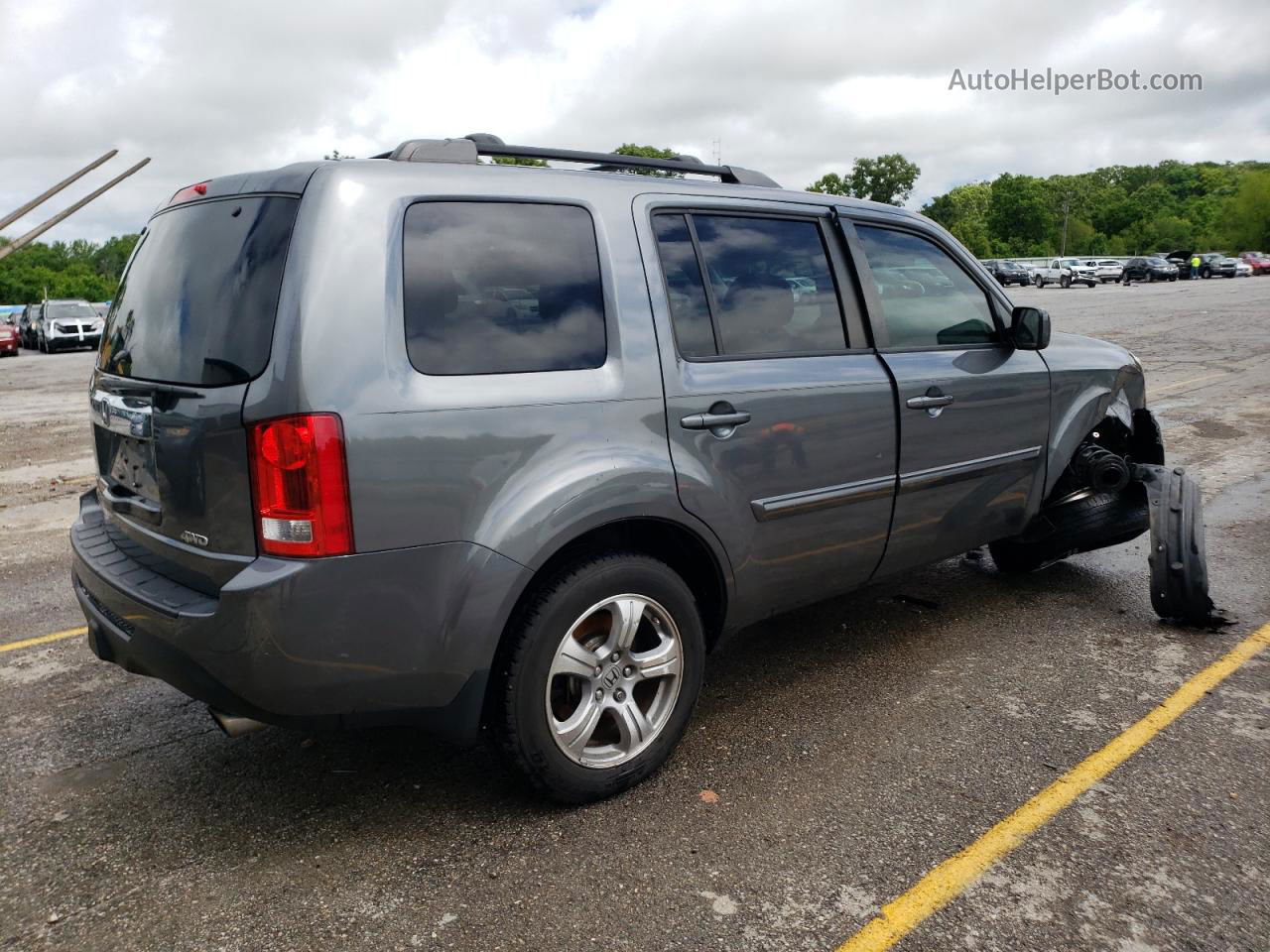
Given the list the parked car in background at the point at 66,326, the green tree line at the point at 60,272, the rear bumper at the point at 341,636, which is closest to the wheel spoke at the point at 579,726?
the rear bumper at the point at 341,636

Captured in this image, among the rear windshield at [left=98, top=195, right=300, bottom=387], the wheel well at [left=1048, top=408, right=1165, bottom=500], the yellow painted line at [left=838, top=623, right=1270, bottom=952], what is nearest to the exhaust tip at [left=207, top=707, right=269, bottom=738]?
the rear windshield at [left=98, top=195, right=300, bottom=387]

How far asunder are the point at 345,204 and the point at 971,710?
9.04ft

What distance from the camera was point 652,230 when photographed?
10.8 feet

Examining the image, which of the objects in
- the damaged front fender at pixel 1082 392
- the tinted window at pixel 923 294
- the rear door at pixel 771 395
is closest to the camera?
the rear door at pixel 771 395

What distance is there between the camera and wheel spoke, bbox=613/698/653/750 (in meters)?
3.11

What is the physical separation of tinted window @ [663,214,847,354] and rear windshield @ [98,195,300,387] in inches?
52.0

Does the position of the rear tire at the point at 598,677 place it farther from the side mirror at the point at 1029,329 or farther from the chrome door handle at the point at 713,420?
the side mirror at the point at 1029,329

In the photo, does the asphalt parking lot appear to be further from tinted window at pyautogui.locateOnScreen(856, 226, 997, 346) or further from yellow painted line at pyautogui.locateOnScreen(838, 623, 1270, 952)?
tinted window at pyautogui.locateOnScreen(856, 226, 997, 346)

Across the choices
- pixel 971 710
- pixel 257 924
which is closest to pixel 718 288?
pixel 971 710

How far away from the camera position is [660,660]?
3.18m

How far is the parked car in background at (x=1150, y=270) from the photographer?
59.2 metres

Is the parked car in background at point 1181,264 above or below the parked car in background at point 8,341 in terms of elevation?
above

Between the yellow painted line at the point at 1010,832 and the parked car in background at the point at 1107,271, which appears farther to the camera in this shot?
the parked car in background at the point at 1107,271

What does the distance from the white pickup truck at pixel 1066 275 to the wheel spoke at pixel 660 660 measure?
6060 centimetres
